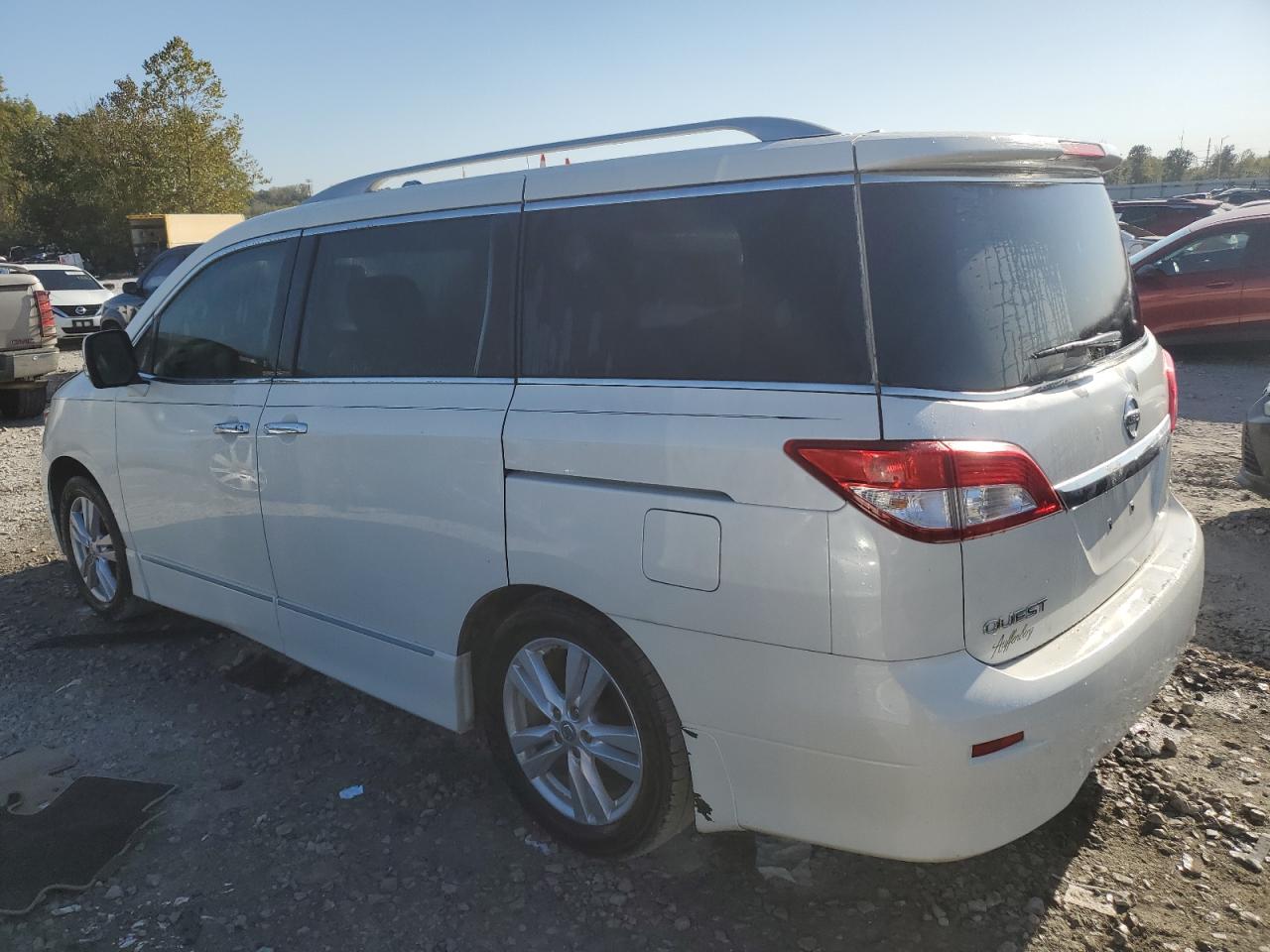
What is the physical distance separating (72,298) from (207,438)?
16301 millimetres

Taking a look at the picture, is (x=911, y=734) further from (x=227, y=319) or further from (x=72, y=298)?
(x=72, y=298)

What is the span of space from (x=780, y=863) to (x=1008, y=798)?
836 millimetres

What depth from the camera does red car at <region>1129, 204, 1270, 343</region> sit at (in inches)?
428

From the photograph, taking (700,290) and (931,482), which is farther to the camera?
(700,290)

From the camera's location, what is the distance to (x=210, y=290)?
13.5 ft

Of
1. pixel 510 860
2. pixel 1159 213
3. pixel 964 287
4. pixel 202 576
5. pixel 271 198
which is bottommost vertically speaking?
pixel 510 860

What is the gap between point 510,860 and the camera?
3.03 m

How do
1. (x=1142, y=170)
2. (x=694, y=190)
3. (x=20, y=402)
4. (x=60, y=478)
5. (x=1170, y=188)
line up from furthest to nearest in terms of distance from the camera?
1. (x=1142, y=170)
2. (x=1170, y=188)
3. (x=20, y=402)
4. (x=60, y=478)
5. (x=694, y=190)

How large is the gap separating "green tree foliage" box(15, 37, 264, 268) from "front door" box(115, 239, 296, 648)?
46373 mm

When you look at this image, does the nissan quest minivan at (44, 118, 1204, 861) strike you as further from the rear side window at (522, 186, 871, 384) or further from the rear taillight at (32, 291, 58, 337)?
the rear taillight at (32, 291, 58, 337)

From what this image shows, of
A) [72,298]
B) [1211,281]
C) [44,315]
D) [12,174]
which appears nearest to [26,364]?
[44,315]

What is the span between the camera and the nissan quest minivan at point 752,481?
221cm

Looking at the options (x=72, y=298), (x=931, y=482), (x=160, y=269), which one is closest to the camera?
(x=931, y=482)

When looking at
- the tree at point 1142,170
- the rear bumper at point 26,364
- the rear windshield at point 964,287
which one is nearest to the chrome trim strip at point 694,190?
the rear windshield at point 964,287
